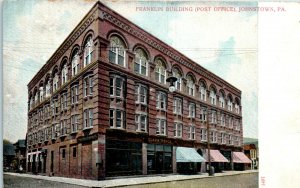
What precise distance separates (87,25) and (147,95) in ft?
4.19

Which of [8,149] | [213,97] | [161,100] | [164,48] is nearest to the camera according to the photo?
[8,149]

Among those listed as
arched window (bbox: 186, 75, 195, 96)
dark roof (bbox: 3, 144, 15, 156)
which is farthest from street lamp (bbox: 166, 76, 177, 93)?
dark roof (bbox: 3, 144, 15, 156)

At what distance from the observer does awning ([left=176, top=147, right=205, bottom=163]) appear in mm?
6344

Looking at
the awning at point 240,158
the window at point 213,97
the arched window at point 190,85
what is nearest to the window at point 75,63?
the arched window at point 190,85

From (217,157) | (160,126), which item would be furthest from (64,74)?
(217,157)

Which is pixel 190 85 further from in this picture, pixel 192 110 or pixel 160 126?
pixel 160 126

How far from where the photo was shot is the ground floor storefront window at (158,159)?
6189 millimetres

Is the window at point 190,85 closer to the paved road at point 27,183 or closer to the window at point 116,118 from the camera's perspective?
the window at point 116,118

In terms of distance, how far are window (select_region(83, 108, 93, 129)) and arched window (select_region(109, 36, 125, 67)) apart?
75 centimetres

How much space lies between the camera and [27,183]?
589cm

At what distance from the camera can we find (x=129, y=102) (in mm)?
6094

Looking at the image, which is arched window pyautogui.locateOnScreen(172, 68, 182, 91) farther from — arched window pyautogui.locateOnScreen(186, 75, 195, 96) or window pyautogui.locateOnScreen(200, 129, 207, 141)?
window pyautogui.locateOnScreen(200, 129, 207, 141)

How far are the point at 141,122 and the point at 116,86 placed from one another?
64 centimetres

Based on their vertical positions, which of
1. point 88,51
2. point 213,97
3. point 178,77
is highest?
point 88,51
